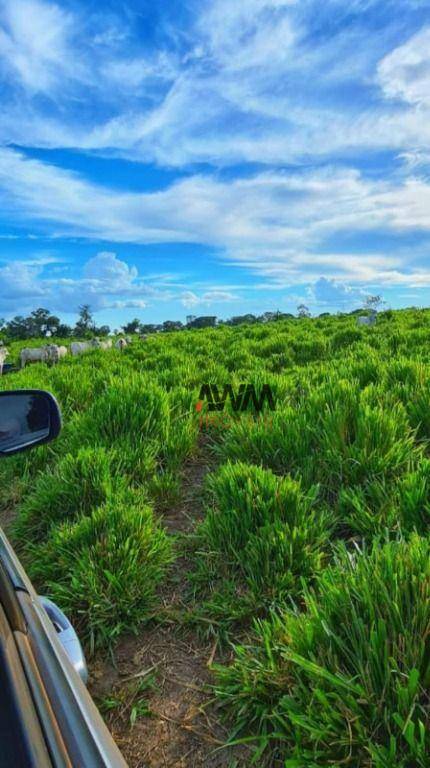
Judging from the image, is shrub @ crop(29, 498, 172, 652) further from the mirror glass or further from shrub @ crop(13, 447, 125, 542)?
the mirror glass

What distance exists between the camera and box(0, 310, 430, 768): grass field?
1526mm

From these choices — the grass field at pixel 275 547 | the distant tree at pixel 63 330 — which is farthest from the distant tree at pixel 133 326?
the grass field at pixel 275 547

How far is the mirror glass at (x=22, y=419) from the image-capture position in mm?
1732

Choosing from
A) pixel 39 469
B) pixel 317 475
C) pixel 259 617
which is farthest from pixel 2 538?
pixel 39 469

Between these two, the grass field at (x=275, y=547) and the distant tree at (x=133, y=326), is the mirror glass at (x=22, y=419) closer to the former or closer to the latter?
the grass field at (x=275, y=547)

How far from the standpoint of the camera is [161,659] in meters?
2.22

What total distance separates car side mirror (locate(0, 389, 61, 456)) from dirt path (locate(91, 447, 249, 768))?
118 cm

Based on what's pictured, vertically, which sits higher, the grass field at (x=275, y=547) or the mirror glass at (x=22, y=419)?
the mirror glass at (x=22, y=419)

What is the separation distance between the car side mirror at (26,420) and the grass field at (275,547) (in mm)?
1000

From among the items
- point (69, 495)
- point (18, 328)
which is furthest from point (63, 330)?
point (69, 495)

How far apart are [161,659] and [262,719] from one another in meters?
0.67

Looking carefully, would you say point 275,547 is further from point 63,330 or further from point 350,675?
point 63,330

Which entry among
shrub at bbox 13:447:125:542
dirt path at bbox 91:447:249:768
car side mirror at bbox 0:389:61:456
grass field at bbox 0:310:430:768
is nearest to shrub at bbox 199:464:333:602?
grass field at bbox 0:310:430:768

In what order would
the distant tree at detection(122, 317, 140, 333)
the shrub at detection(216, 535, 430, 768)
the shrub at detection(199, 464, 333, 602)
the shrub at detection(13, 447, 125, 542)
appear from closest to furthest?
the shrub at detection(216, 535, 430, 768) → the shrub at detection(199, 464, 333, 602) → the shrub at detection(13, 447, 125, 542) → the distant tree at detection(122, 317, 140, 333)
